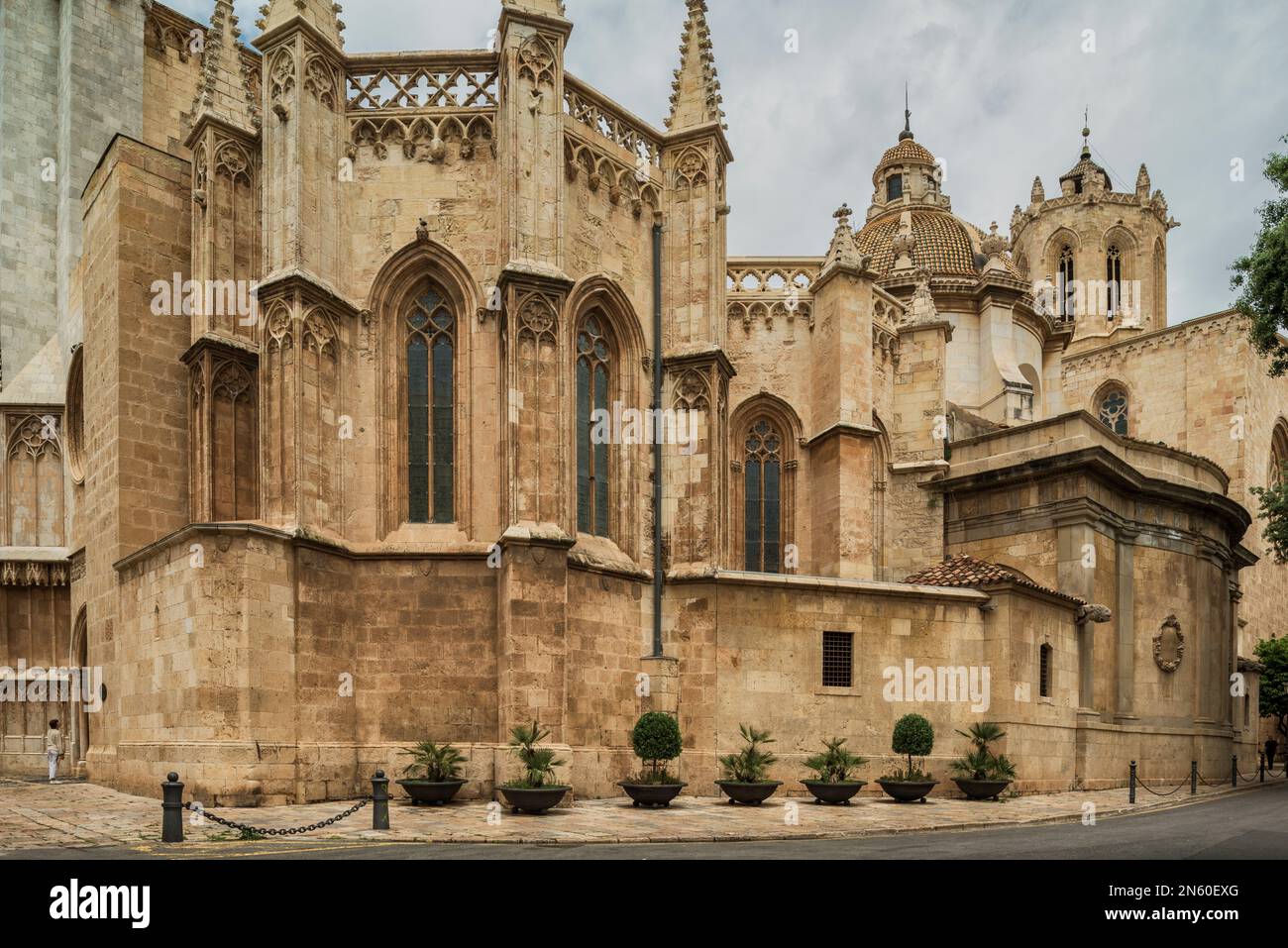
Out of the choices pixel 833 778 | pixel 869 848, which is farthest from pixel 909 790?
pixel 869 848

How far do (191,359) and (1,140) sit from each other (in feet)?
47.3

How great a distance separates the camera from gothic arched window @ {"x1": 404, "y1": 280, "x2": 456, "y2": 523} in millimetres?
19844

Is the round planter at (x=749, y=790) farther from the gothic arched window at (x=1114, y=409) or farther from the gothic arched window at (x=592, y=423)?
the gothic arched window at (x=1114, y=409)

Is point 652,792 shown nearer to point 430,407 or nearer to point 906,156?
point 430,407

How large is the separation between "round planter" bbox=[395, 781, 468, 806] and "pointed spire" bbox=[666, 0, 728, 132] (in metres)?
14.3

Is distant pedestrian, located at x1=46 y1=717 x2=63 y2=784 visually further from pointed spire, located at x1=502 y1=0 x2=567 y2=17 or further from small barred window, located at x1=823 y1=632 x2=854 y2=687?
pointed spire, located at x1=502 y1=0 x2=567 y2=17

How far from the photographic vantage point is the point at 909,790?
19797mm

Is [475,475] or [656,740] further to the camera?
[475,475]

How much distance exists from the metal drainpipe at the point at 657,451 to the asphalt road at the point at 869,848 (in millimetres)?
6888

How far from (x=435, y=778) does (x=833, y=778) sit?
7209mm

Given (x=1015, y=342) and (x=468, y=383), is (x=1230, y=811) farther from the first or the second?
(x=1015, y=342)

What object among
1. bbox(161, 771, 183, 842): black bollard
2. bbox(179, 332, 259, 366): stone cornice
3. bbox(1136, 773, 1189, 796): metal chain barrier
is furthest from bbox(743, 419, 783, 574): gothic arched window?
bbox(161, 771, 183, 842): black bollard

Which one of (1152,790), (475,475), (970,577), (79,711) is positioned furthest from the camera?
(1152,790)

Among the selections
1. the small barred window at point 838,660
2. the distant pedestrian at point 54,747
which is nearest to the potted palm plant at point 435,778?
the small barred window at point 838,660
